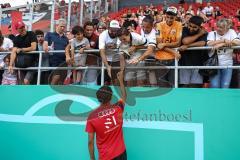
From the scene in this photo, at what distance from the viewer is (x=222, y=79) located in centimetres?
515

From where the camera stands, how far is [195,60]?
527cm

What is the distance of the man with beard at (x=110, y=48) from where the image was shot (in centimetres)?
553

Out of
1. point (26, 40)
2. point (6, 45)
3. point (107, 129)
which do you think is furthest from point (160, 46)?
point (6, 45)

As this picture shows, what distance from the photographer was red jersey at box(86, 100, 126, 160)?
15.9ft

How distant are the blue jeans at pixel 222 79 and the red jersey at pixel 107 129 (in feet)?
4.60

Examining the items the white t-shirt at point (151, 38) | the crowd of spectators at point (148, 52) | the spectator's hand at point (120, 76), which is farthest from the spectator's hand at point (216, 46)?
the spectator's hand at point (120, 76)

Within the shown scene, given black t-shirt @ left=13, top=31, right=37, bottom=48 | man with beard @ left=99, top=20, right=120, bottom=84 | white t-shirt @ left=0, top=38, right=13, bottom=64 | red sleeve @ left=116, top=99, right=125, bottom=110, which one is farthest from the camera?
white t-shirt @ left=0, top=38, right=13, bottom=64

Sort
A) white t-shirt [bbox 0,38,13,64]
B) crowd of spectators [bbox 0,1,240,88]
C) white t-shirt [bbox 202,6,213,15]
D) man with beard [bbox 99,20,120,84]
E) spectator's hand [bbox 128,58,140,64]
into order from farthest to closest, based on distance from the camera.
→ white t-shirt [bbox 202,6,213,15] → white t-shirt [bbox 0,38,13,64] → man with beard [bbox 99,20,120,84] → spectator's hand [bbox 128,58,140,64] → crowd of spectators [bbox 0,1,240,88]

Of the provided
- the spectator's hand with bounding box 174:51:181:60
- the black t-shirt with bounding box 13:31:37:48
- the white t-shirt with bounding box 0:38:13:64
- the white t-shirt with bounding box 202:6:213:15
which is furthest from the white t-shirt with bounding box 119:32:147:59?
the white t-shirt with bounding box 202:6:213:15

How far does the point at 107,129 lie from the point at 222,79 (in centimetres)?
171

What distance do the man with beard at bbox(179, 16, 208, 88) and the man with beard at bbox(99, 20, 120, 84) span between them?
3.18ft

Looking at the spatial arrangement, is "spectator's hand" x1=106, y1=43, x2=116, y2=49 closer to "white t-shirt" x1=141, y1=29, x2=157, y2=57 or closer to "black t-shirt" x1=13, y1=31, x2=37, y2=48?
"white t-shirt" x1=141, y1=29, x2=157, y2=57

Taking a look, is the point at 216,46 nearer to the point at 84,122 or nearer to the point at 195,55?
the point at 195,55

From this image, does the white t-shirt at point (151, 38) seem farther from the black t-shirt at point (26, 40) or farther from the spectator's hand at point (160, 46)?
the black t-shirt at point (26, 40)
